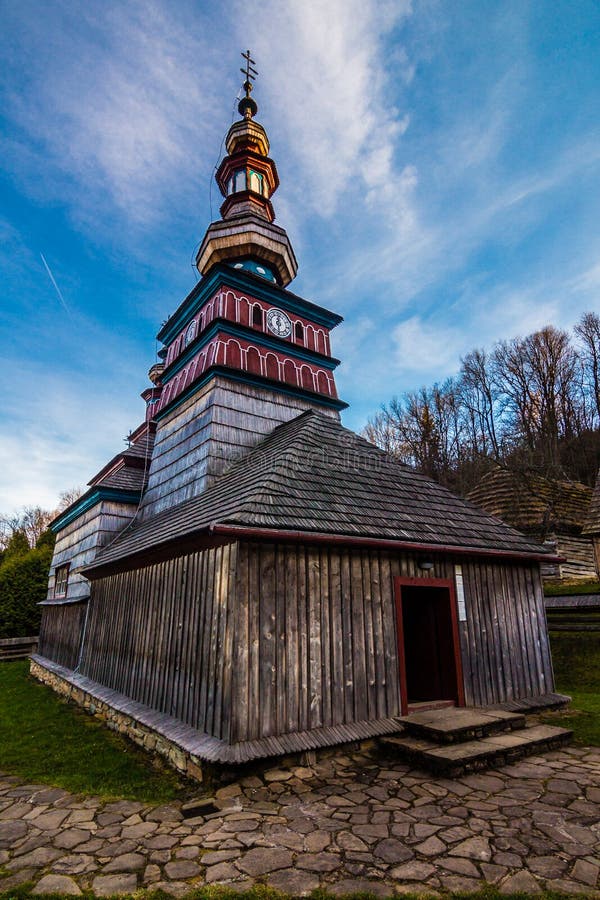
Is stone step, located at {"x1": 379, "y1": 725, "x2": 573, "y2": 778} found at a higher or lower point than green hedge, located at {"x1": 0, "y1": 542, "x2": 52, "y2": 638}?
lower

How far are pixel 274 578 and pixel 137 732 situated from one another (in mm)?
3540

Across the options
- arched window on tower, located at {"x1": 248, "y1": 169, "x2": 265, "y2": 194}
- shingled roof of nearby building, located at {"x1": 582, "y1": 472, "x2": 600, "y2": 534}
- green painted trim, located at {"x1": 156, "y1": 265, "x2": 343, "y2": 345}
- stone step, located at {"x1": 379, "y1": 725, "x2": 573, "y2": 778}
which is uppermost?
arched window on tower, located at {"x1": 248, "y1": 169, "x2": 265, "y2": 194}

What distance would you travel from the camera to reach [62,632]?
13.7m

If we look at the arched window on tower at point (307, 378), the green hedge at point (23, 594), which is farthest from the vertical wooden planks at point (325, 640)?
the green hedge at point (23, 594)

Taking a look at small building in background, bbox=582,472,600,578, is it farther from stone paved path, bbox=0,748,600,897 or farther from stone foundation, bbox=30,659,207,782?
stone foundation, bbox=30,659,207,782

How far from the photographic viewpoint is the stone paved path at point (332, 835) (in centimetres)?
335

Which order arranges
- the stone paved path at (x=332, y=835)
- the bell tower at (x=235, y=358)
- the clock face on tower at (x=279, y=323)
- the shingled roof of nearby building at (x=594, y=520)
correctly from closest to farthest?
1. the stone paved path at (x=332, y=835)
2. the bell tower at (x=235, y=358)
3. the clock face on tower at (x=279, y=323)
4. the shingled roof of nearby building at (x=594, y=520)

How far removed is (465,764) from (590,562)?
1747cm

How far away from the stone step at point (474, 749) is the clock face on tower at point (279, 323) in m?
9.66

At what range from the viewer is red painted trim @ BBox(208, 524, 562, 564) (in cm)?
549

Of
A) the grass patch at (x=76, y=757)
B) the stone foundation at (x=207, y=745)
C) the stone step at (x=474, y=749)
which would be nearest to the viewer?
the stone foundation at (x=207, y=745)

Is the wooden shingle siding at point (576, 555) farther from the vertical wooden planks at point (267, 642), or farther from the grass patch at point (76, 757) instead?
the grass patch at point (76, 757)

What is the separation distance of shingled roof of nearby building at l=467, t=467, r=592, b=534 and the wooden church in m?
11.1

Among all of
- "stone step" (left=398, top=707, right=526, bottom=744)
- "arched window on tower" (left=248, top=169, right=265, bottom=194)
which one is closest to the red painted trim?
"stone step" (left=398, top=707, right=526, bottom=744)
